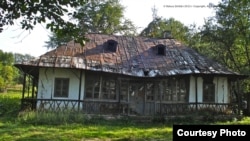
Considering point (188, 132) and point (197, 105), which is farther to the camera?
point (197, 105)

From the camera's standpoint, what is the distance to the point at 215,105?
21109 millimetres

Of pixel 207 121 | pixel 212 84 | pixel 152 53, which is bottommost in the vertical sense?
pixel 207 121

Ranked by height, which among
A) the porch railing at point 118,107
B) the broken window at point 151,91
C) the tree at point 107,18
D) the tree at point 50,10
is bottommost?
the porch railing at point 118,107

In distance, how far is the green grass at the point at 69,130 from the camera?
12.5m

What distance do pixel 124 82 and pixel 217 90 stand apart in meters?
5.92

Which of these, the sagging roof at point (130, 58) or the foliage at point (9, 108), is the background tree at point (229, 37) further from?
the foliage at point (9, 108)

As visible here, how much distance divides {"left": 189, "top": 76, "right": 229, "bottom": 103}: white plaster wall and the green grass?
97.4 inches

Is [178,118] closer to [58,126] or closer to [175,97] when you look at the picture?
[175,97]

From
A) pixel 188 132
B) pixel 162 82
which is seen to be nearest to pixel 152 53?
pixel 162 82

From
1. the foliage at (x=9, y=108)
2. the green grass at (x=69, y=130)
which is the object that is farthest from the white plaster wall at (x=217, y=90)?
the foliage at (x=9, y=108)

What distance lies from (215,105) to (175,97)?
2.44m

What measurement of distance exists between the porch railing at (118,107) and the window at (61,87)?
2.33ft

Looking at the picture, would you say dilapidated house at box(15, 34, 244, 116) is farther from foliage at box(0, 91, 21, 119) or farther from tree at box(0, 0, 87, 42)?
tree at box(0, 0, 87, 42)

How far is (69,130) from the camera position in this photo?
14.5 metres
